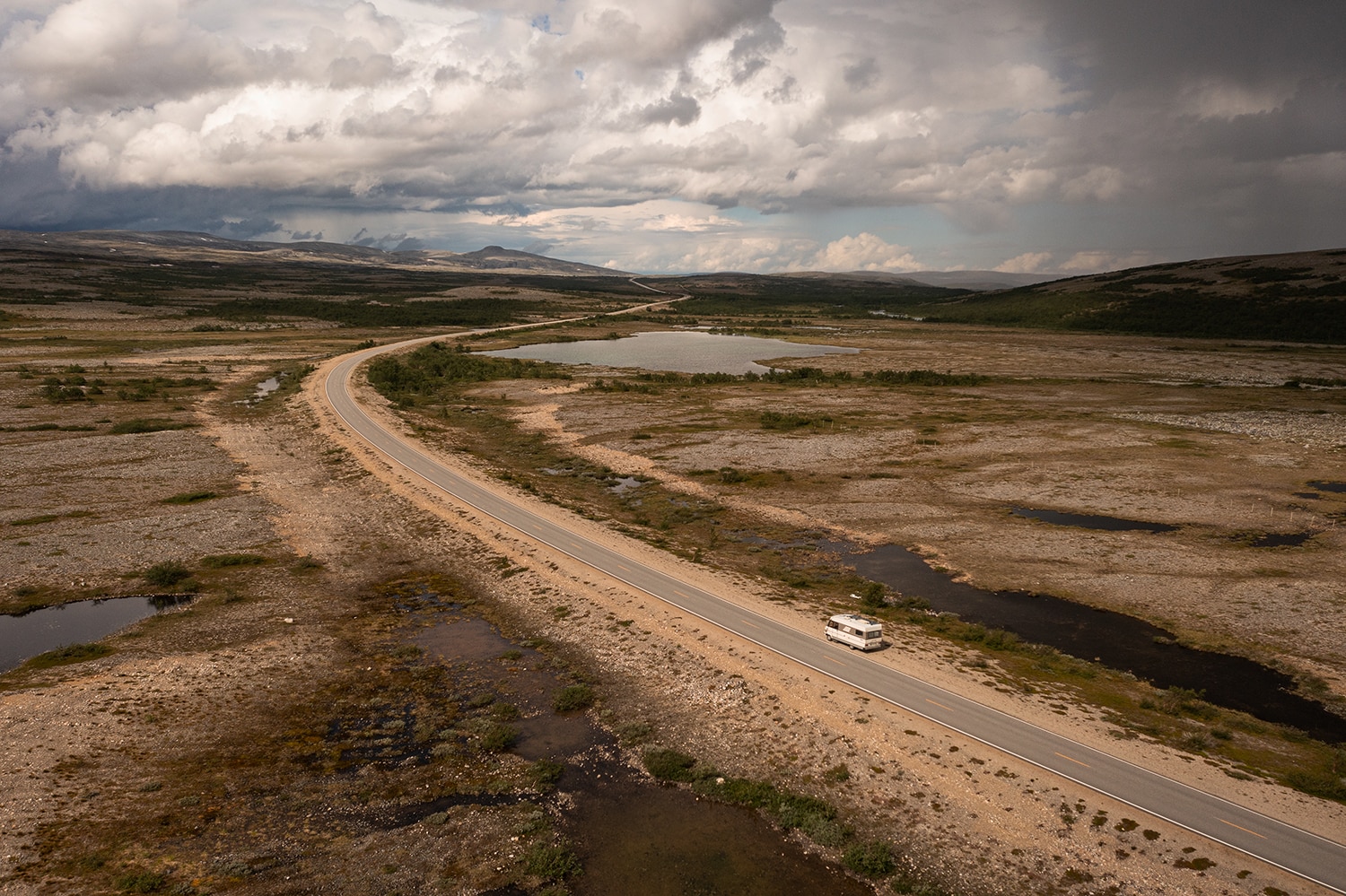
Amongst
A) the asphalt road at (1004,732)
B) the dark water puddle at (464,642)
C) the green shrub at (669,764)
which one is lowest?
the dark water puddle at (464,642)

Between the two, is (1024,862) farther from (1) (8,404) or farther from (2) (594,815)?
(1) (8,404)

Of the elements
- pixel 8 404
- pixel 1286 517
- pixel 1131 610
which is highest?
pixel 1286 517

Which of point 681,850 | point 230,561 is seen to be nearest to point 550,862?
point 681,850

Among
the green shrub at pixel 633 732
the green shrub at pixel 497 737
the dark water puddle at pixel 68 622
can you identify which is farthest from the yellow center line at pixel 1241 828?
the dark water puddle at pixel 68 622

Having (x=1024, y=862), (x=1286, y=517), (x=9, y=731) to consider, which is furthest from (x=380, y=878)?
(x=1286, y=517)

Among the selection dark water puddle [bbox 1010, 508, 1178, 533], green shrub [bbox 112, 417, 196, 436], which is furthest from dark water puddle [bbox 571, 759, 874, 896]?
green shrub [bbox 112, 417, 196, 436]

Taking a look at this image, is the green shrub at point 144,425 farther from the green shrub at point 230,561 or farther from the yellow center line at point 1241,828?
the yellow center line at point 1241,828
